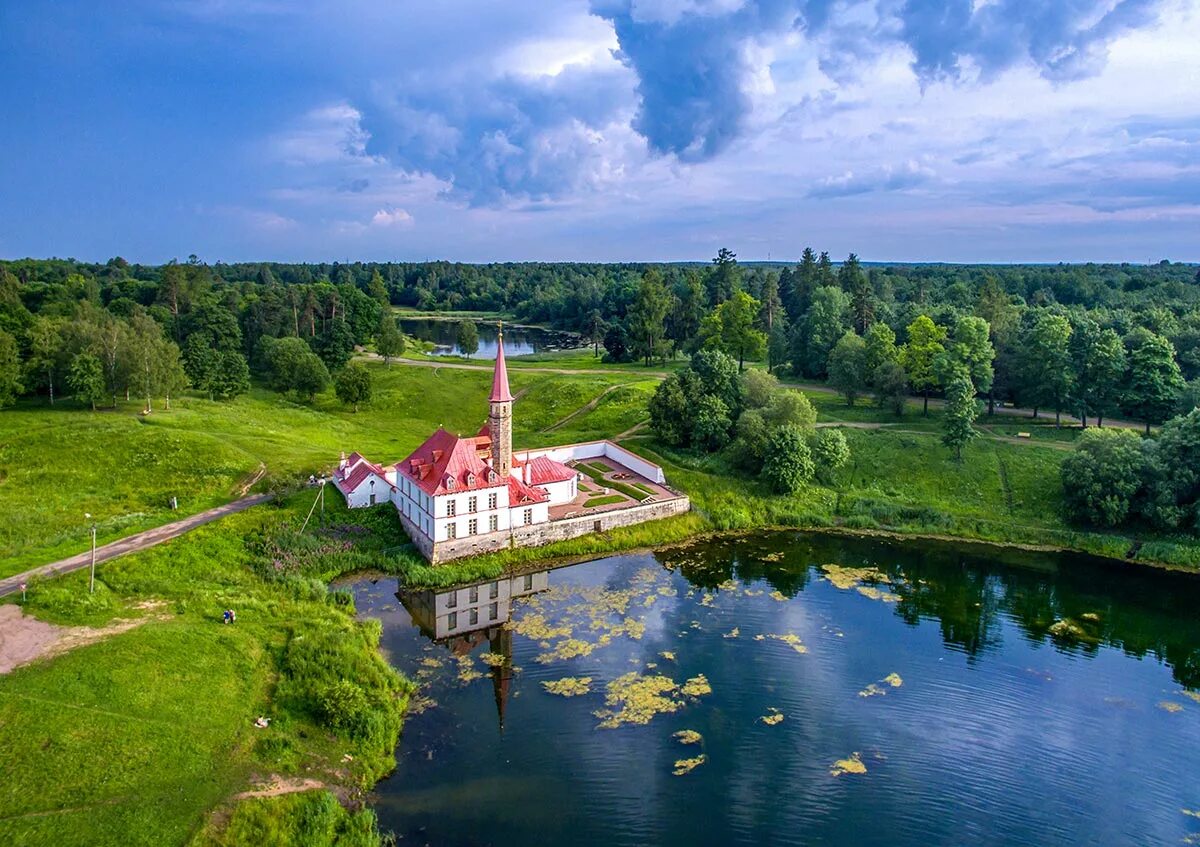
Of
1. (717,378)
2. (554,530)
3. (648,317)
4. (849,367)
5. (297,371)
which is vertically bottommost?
(554,530)

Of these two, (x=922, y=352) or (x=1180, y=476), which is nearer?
(x=1180, y=476)

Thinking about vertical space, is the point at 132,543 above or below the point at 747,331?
below

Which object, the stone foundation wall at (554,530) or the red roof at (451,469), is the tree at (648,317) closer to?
Answer: the stone foundation wall at (554,530)

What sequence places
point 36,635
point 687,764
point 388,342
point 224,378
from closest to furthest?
point 687,764 < point 36,635 < point 224,378 < point 388,342

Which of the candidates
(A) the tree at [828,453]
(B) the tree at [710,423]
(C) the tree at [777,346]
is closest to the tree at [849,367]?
(C) the tree at [777,346]

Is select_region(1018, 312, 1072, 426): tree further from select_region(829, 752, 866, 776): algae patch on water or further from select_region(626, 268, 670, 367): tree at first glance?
select_region(829, 752, 866, 776): algae patch on water

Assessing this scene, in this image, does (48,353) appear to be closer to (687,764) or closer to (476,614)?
(476,614)

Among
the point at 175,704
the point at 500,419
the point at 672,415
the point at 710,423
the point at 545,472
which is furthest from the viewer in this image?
the point at 672,415

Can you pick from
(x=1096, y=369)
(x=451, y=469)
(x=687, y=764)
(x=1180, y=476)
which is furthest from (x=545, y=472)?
(x=1096, y=369)
